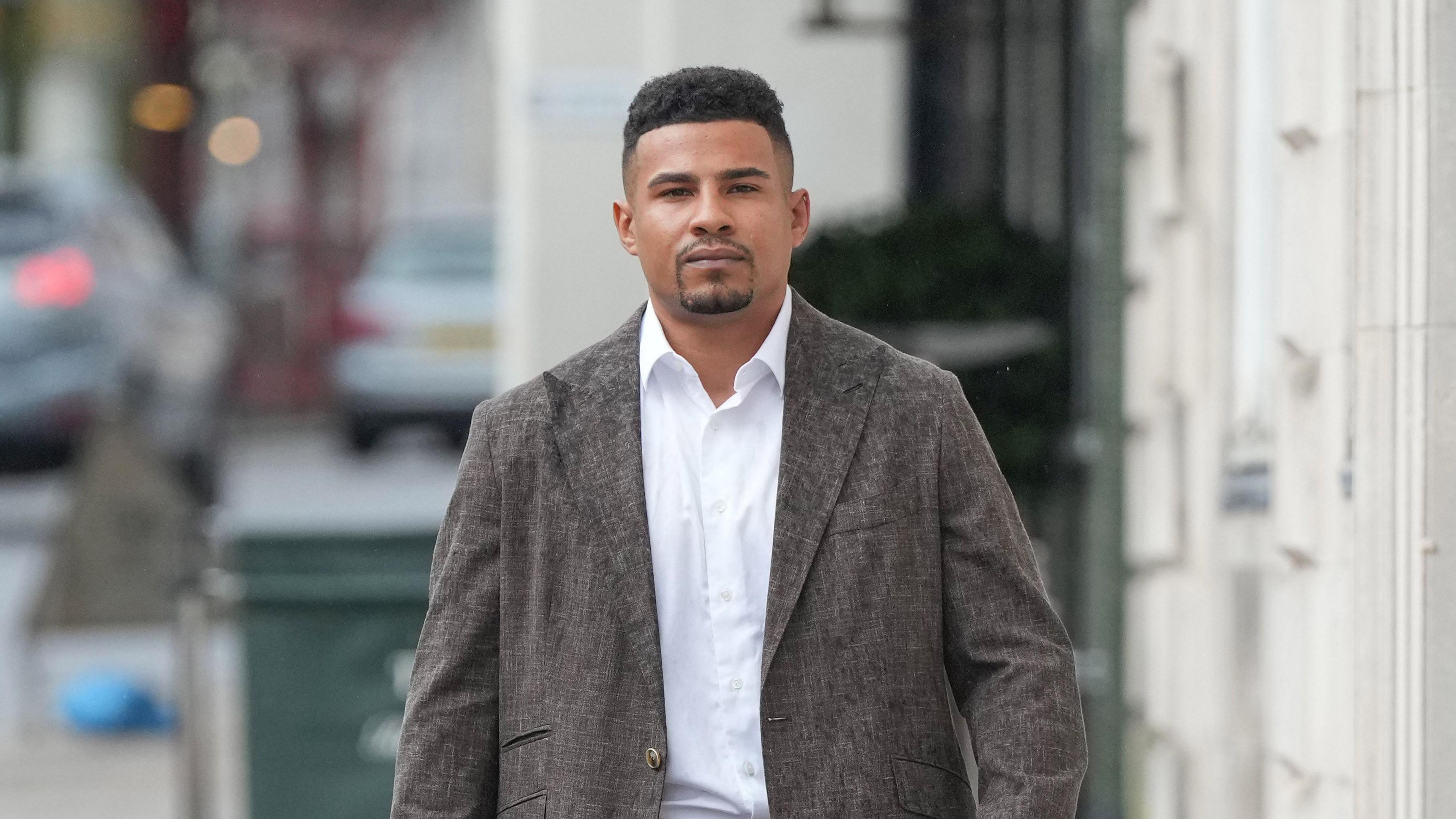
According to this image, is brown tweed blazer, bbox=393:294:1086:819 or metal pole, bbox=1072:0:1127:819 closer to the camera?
brown tweed blazer, bbox=393:294:1086:819

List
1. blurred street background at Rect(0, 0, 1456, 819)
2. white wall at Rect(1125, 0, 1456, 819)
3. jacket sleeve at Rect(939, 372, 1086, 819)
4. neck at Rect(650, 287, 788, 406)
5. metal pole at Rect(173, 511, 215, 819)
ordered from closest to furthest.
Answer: jacket sleeve at Rect(939, 372, 1086, 819) < neck at Rect(650, 287, 788, 406) < white wall at Rect(1125, 0, 1456, 819) < blurred street background at Rect(0, 0, 1456, 819) < metal pole at Rect(173, 511, 215, 819)

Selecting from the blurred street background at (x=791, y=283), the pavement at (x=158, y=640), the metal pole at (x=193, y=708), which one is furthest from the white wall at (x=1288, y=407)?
the metal pole at (x=193, y=708)

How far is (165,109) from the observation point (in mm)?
8875

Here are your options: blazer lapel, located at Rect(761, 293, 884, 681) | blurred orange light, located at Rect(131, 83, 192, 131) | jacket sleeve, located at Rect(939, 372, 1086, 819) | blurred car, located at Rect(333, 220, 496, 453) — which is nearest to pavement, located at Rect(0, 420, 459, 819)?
blurred car, located at Rect(333, 220, 496, 453)

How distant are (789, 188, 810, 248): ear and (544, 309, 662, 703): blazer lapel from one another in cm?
22

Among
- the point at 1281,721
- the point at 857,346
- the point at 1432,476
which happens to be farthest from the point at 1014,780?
the point at 1281,721

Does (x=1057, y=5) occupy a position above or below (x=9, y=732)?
above

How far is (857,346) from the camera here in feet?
7.54

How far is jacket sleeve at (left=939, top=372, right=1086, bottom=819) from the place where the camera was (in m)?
2.12

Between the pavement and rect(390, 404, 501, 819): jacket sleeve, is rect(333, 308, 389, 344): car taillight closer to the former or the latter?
the pavement

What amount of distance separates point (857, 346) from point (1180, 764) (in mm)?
2573

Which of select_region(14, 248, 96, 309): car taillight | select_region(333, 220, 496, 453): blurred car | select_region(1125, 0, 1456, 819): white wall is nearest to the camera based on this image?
select_region(1125, 0, 1456, 819): white wall

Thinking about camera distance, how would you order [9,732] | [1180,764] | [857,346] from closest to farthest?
[857,346] < [1180,764] < [9,732]

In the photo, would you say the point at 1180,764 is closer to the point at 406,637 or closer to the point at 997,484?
the point at 406,637
